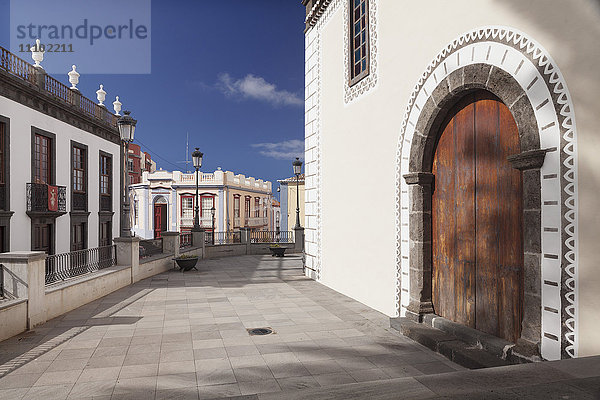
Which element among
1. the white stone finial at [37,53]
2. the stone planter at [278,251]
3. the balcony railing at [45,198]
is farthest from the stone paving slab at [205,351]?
the white stone finial at [37,53]

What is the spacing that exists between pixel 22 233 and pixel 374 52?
44.5 feet

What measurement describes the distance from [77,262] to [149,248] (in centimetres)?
512

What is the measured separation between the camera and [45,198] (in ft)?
50.2

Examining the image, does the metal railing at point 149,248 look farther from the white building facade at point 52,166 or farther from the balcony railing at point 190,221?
the balcony railing at point 190,221

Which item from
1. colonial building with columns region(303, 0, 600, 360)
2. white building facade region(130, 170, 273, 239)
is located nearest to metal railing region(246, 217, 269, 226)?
white building facade region(130, 170, 273, 239)

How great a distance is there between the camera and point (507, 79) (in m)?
5.14

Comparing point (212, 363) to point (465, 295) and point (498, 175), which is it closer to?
point (465, 295)

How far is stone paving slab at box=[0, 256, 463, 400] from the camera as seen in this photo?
475cm

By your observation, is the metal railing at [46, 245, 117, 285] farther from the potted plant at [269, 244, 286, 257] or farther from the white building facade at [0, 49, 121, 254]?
the potted plant at [269, 244, 286, 257]

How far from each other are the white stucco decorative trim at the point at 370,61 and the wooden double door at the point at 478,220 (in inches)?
111

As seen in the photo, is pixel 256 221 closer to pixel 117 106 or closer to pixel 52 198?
pixel 117 106

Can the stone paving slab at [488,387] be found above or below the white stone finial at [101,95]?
below

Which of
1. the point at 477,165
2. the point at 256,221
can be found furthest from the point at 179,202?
the point at 477,165

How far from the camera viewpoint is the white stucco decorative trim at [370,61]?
8.80 m
